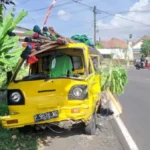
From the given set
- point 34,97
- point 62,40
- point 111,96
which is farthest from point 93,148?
point 111,96

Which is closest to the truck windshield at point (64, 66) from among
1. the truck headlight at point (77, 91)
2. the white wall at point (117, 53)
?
the truck headlight at point (77, 91)

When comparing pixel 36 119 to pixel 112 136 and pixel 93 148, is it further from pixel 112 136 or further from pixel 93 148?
pixel 112 136

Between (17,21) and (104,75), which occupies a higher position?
(17,21)

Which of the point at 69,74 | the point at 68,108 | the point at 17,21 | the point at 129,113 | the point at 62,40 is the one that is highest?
the point at 17,21

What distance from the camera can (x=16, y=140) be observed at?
22.6 ft

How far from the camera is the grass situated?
638 cm

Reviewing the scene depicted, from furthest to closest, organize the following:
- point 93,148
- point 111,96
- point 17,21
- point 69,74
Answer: point 111,96 → point 17,21 → point 69,74 → point 93,148

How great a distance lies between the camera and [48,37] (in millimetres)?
7148

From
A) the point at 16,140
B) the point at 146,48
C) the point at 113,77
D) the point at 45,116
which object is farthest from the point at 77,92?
the point at 146,48

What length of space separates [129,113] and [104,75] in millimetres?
2074

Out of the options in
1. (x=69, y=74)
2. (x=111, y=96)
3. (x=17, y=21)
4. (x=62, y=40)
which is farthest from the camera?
(x=111, y=96)

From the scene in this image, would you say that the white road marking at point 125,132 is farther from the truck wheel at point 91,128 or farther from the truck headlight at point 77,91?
the truck headlight at point 77,91

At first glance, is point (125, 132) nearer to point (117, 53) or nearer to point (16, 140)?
point (117, 53)

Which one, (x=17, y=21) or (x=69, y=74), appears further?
(x=17, y=21)
